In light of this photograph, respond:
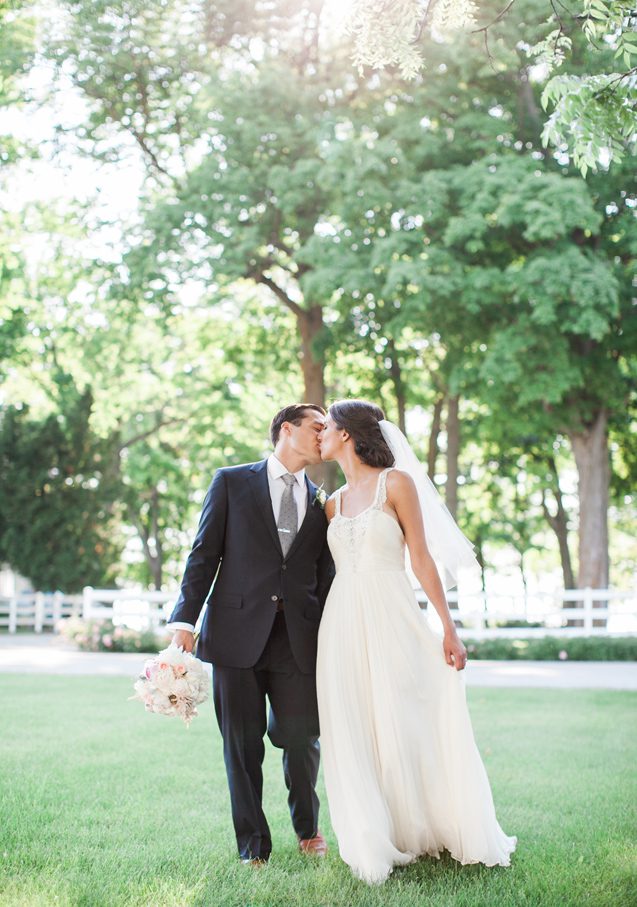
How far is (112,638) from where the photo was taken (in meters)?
19.3

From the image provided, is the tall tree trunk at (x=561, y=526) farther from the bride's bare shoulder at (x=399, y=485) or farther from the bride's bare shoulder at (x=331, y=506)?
the bride's bare shoulder at (x=399, y=485)

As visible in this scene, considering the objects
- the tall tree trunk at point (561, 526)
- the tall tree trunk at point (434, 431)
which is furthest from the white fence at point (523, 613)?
the tall tree trunk at point (561, 526)

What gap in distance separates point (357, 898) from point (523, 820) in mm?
2067

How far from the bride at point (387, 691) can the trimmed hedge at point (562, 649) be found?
13716mm

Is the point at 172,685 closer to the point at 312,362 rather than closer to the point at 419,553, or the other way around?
the point at 419,553

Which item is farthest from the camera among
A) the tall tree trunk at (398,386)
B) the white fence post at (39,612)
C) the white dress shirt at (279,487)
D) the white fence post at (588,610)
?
the white fence post at (39,612)

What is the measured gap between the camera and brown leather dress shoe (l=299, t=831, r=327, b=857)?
537cm

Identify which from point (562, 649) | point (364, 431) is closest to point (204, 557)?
point (364, 431)

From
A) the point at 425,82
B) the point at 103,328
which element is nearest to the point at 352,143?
the point at 425,82

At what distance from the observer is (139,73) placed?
21.7 meters

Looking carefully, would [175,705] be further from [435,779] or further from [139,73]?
[139,73]

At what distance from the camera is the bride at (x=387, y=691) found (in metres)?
4.95

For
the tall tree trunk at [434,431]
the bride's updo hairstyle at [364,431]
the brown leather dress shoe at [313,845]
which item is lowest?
the brown leather dress shoe at [313,845]

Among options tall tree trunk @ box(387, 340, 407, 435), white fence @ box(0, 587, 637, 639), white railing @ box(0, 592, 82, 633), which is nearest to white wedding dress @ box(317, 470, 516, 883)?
white fence @ box(0, 587, 637, 639)
